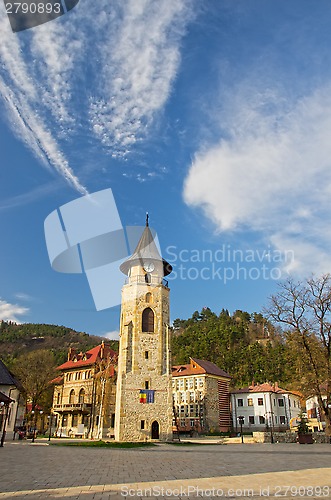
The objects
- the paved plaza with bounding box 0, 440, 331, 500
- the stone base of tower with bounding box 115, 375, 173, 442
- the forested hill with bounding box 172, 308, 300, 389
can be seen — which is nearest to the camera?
the paved plaza with bounding box 0, 440, 331, 500

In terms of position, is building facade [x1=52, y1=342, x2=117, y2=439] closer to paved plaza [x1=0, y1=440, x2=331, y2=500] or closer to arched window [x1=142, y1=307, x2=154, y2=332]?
arched window [x1=142, y1=307, x2=154, y2=332]

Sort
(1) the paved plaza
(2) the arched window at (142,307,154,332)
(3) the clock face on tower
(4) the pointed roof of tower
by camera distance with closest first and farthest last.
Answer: (1) the paved plaza → (2) the arched window at (142,307,154,332) → (3) the clock face on tower → (4) the pointed roof of tower

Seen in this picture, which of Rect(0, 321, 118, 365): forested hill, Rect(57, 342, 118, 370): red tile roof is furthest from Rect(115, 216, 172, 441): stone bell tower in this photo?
Rect(0, 321, 118, 365): forested hill

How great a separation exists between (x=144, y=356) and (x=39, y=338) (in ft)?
318

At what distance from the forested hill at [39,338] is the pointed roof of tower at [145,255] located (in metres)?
72.7

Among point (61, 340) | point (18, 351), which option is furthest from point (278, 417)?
point (61, 340)

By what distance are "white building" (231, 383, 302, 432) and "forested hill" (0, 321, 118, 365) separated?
60051 millimetres

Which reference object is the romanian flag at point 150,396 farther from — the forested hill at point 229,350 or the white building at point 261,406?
the forested hill at point 229,350

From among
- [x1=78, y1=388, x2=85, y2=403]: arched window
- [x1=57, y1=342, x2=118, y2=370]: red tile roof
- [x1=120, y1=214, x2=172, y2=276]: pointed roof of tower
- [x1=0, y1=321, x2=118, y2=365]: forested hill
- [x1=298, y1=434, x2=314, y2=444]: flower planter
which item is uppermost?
[x1=0, y1=321, x2=118, y2=365]: forested hill

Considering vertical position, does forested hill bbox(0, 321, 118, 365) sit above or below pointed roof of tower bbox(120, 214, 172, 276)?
above

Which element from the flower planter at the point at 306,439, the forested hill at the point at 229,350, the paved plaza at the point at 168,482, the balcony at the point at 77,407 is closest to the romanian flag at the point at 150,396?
the flower planter at the point at 306,439

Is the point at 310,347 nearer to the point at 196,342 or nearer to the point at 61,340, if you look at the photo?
the point at 196,342

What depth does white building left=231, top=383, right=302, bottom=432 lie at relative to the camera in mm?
55031

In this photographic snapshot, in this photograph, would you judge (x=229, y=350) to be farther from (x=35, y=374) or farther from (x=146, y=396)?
(x=146, y=396)
